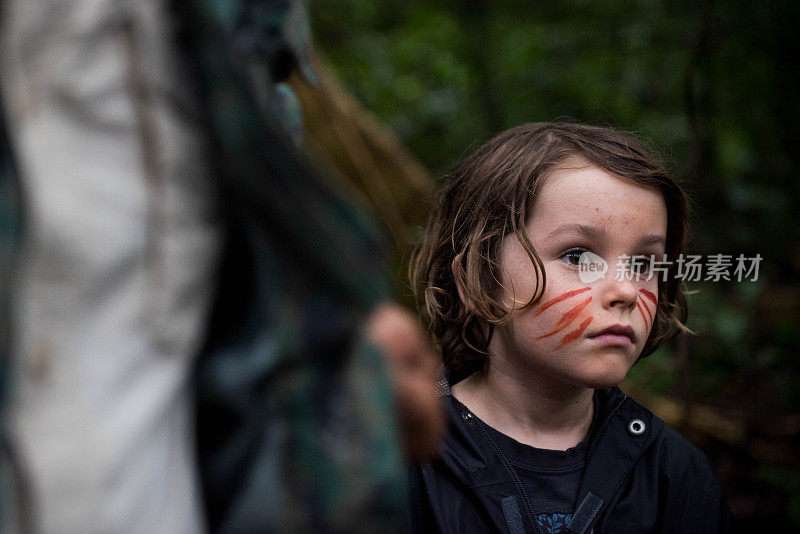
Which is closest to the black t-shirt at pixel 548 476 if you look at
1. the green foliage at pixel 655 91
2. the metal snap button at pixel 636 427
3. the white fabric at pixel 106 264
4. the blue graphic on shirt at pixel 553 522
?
the blue graphic on shirt at pixel 553 522

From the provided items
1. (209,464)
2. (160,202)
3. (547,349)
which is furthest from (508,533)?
(160,202)

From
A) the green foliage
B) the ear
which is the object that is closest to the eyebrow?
the ear

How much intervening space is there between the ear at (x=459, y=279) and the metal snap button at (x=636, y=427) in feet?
1.55

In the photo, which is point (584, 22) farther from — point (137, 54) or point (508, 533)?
point (137, 54)

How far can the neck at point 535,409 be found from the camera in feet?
Result: 5.13

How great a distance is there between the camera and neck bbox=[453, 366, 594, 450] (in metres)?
1.56

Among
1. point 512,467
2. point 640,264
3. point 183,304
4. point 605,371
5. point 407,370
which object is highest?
point 183,304

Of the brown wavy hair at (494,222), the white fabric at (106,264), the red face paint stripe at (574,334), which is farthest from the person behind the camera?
the brown wavy hair at (494,222)

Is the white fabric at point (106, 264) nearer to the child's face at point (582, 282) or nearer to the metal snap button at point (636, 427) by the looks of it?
the child's face at point (582, 282)

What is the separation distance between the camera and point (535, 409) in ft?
5.16

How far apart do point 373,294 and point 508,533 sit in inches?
32.8

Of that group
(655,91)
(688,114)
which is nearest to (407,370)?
(688,114)

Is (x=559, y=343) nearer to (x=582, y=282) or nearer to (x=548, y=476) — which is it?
(x=582, y=282)

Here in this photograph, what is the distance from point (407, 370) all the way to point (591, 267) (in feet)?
2.44
